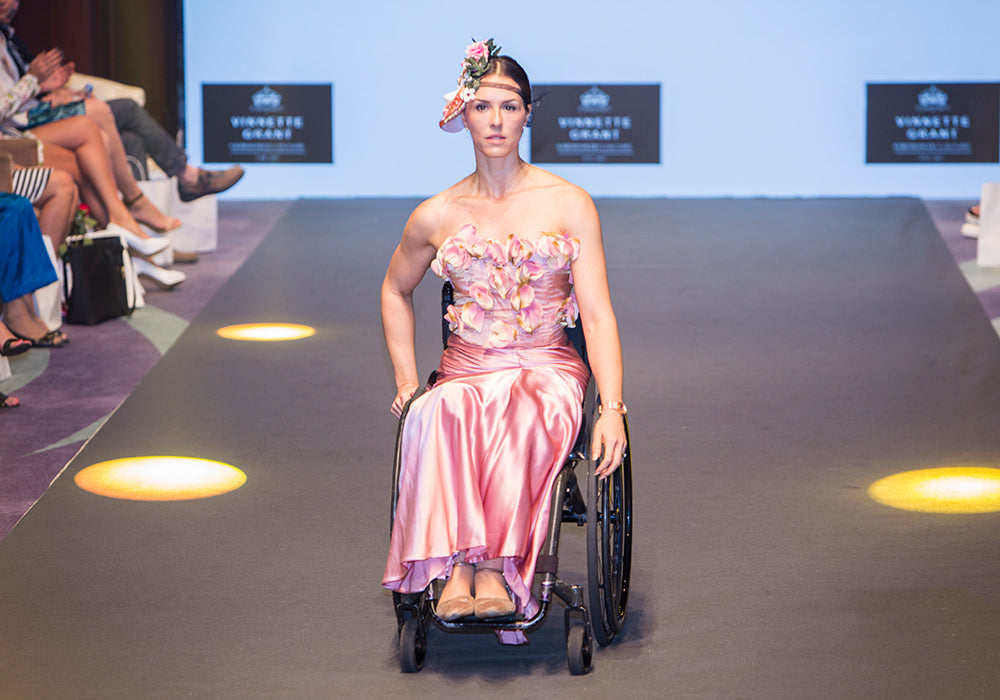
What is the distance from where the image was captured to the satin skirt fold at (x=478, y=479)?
8.50 ft

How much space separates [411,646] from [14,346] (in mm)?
2712

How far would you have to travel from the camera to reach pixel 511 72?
2.82 m

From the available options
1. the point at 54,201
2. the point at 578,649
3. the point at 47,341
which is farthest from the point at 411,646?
the point at 54,201

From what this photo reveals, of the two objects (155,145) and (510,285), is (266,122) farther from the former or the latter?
(510,285)

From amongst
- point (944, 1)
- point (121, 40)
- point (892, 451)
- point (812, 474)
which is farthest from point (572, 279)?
point (944, 1)

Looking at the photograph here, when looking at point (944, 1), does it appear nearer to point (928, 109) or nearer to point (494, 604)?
point (928, 109)

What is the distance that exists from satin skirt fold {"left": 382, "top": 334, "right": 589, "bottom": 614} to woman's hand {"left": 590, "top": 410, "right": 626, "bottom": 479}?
0.05 meters

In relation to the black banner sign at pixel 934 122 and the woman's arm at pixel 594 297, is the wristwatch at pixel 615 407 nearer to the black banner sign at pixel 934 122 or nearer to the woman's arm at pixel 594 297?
the woman's arm at pixel 594 297

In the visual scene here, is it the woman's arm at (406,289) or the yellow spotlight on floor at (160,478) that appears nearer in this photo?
the woman's arm at (406,289)

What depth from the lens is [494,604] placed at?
252 cm

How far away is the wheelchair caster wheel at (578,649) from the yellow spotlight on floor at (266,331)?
10.9 ft

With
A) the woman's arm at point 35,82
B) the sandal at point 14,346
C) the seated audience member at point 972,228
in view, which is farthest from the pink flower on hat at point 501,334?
the seated audience member at point 972,228

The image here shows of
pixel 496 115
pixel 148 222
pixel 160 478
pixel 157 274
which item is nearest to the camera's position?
pixel 496 115

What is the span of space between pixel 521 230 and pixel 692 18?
7823 mm
